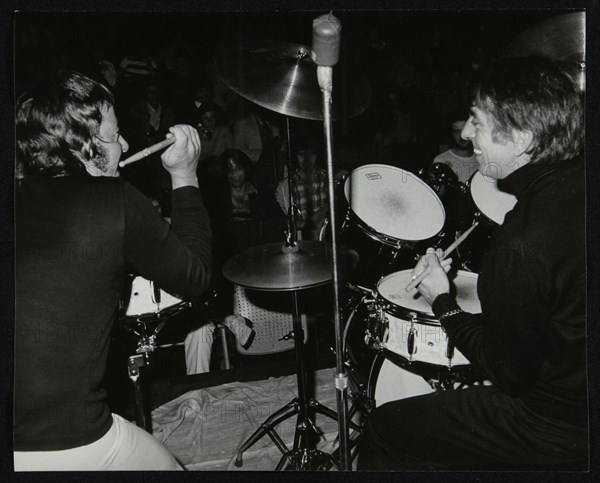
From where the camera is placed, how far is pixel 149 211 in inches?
46.1

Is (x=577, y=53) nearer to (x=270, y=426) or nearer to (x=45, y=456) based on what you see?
(x=270, y=426)

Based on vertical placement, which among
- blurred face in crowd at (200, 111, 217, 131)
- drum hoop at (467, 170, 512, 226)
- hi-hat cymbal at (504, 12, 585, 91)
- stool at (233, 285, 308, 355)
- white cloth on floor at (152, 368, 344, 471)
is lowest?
white cloth on floor at (152, 368, 344, 471)

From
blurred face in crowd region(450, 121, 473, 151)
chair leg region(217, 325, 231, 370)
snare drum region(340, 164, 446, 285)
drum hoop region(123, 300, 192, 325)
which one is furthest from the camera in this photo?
chair leg region(217, 325, 231, 370)

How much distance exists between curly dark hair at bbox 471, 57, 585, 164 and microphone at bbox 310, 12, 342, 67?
0.54m

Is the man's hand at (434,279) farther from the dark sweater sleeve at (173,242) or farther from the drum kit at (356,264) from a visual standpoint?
the dark sweater sleeve at (173,242)

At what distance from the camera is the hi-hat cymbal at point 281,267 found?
61.8 inches

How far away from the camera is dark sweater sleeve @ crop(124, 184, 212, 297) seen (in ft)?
3.79

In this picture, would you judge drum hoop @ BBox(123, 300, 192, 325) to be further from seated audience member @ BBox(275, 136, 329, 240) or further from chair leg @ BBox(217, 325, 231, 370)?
chair leg @ BBox(217, 325, 231, 370)

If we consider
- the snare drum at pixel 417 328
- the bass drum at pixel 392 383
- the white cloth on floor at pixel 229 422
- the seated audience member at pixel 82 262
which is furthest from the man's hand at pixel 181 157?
the white cloth on floor at pixel 229 422

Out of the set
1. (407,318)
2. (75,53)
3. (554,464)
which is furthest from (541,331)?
(75,53)

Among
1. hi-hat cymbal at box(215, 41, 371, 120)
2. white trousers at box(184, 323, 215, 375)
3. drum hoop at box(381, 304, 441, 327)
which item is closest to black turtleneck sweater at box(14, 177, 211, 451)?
hi-hat cymbal at box(215, 41, 371, 120)

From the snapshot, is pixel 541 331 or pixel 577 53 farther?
pixel 577 53

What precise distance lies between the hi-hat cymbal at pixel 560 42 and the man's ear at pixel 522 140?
0.27 meters

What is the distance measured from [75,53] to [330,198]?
0.95 m
